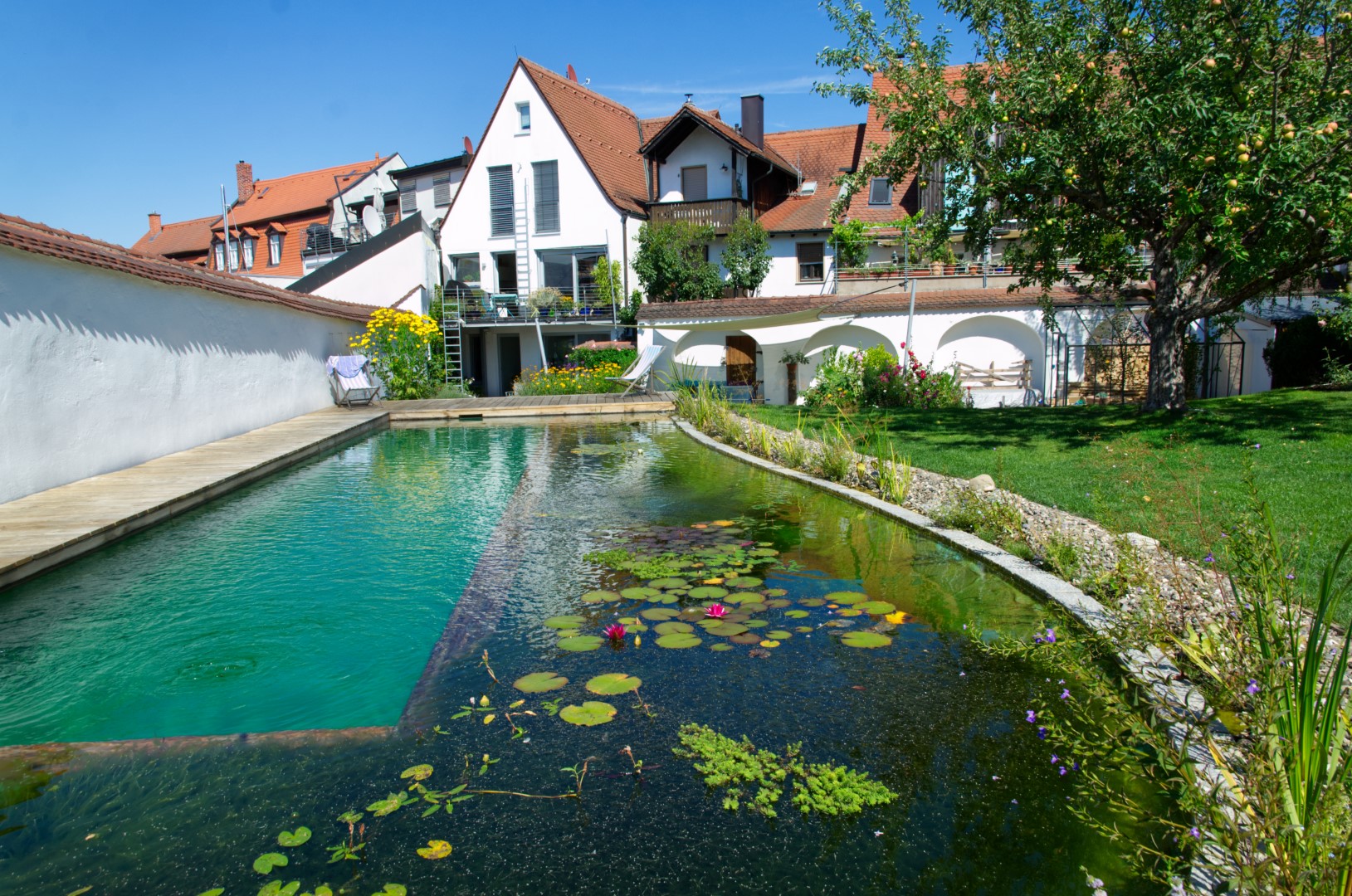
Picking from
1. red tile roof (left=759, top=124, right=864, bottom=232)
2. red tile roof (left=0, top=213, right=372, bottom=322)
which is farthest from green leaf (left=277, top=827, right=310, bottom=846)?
red tile roof (left=759, top=124, right=864, bottom=232)

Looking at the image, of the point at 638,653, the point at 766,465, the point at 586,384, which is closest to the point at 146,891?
the point at 638,653

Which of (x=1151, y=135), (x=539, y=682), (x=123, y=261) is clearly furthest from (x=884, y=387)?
(x=539, y=682)

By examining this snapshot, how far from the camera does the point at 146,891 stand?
2771 mm

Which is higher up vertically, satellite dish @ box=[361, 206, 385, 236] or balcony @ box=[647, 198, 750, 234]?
satellite dish @ box=[361, 206, 385, 236]

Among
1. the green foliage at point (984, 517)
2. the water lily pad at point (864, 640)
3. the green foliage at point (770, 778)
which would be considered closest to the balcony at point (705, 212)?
the green foliage at point (984, 517)

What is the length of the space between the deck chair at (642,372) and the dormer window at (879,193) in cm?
875

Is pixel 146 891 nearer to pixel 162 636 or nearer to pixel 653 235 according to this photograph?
pixel 162 636

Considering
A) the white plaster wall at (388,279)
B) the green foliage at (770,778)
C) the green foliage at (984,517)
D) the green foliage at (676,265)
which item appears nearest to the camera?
the green foliage at (770,778)

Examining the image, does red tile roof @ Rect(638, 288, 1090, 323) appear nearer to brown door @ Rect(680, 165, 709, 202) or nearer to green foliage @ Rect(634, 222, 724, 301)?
green foliage @ Rect(634, 222, 724, 301)

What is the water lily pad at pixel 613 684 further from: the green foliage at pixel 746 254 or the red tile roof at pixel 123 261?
the green foliage at pixel 746 254

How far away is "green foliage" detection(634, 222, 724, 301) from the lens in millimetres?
24984

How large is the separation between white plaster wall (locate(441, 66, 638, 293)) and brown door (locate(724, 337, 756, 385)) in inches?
231

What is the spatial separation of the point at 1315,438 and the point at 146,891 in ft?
35.6

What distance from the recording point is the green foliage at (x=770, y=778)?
10.4 feet
